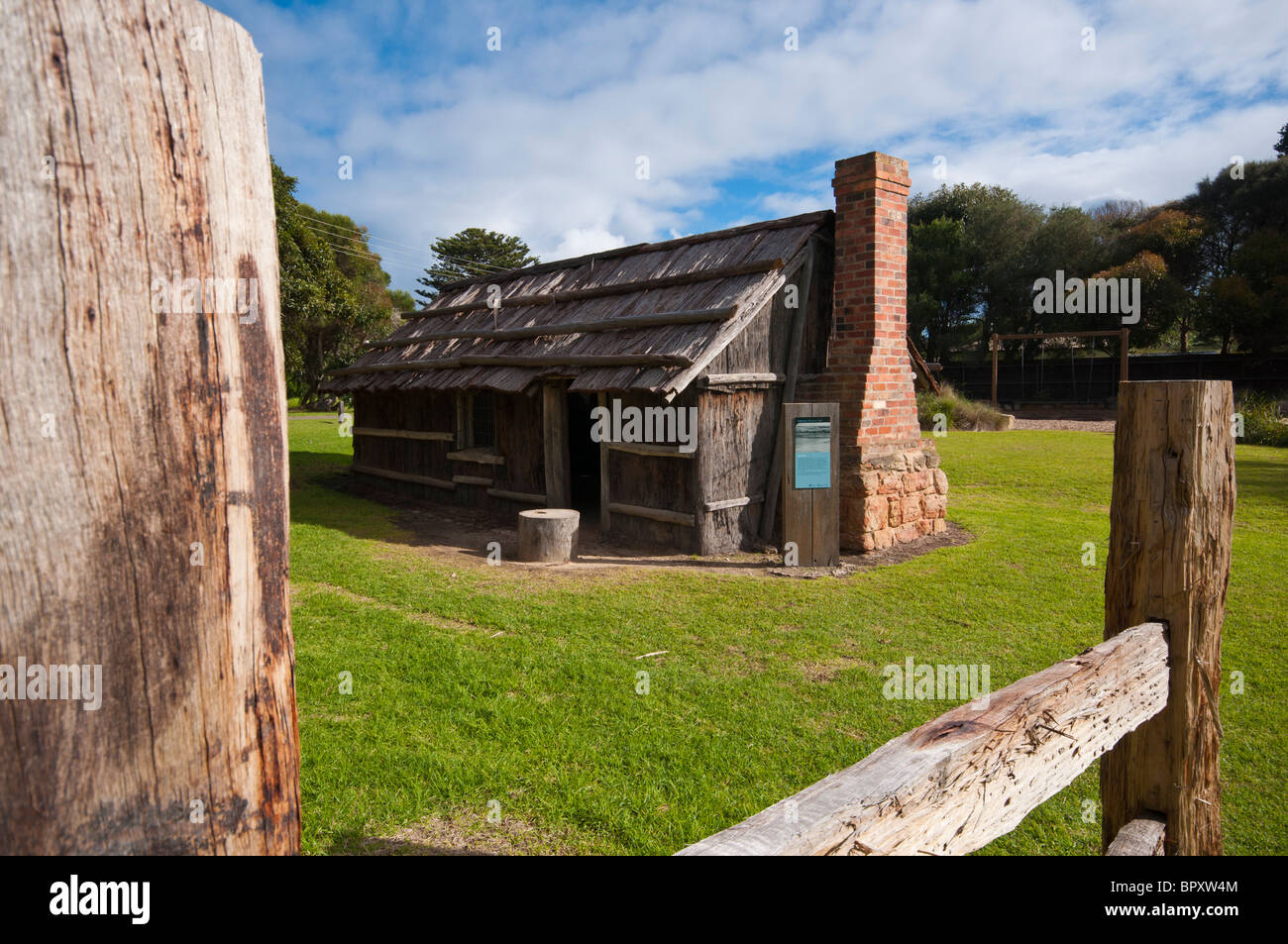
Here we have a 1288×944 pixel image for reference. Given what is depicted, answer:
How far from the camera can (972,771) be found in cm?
209

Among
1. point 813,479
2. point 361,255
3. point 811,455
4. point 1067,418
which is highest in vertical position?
point 361,255

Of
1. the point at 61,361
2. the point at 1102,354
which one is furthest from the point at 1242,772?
the point at 1102,354

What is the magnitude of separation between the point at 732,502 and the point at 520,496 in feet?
14.2

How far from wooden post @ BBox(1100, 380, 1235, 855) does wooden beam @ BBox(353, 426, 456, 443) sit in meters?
12.9

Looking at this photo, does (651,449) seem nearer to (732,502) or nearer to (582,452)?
(732,502)

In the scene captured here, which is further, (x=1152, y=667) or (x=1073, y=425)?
(x=1073, y=425)

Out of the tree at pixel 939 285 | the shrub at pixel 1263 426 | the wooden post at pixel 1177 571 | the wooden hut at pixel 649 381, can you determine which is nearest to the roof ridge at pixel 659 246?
the wooden hut at pixel 649 381

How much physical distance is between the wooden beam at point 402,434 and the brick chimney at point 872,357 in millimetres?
7642

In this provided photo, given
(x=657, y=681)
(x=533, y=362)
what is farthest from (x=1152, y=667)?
(x=533, y=362)

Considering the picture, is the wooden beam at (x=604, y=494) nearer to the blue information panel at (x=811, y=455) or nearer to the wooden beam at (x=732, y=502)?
the wooden beam at (x=732, y=502)

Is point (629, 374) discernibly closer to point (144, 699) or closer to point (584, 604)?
point (584, 604)

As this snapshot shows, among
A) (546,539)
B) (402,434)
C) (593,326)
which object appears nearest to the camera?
(546,539)

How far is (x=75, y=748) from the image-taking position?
40.3 inches

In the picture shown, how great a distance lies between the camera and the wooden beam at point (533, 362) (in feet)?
32.9
